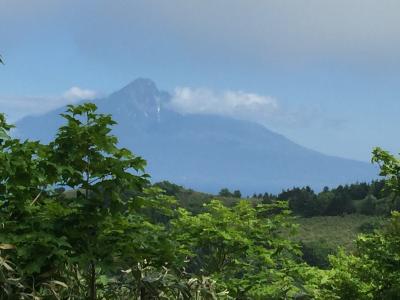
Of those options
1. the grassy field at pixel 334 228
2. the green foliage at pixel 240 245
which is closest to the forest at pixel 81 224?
the green foliage at pixel 240 245

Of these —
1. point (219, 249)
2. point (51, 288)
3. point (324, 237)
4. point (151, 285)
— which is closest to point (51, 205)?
point (51, 288)

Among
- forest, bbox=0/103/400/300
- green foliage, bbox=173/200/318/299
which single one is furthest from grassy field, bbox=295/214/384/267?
forest, bbox=0/103/400/300

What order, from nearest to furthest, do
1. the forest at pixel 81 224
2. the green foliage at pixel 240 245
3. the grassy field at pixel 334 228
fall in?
the forest at pixel 81 224
the green foliage at pixel 240 245
the grassy field at pixel 334 228

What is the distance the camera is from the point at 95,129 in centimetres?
477

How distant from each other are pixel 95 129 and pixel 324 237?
82624 millimetres

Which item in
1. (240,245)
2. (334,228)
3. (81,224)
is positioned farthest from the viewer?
(334,228)

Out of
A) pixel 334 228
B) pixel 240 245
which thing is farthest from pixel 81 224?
pixel 334 228

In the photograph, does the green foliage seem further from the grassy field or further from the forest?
the grassy field

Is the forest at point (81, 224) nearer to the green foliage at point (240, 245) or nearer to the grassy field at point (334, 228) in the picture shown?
the green foliage at point (240, 245)

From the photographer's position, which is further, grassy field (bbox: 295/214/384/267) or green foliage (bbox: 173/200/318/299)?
grassy field (bbox: 295/214/384/267)

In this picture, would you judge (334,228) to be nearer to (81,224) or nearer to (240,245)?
(240,245)

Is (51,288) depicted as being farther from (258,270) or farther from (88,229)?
(258,270)

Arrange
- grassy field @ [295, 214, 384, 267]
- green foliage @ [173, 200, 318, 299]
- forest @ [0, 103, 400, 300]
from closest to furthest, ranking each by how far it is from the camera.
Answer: forest @ [0, 103, 400, 300], green foliage @ [173, 200, 318, 299], grassy field @ [295, 214, 384, 267]

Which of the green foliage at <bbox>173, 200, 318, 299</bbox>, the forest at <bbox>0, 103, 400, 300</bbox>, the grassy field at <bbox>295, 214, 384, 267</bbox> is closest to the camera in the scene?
the forest at <bbox>0, 103, 400, 300</bbox>
